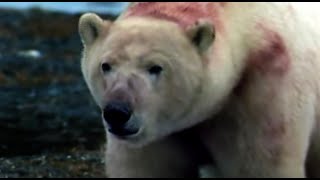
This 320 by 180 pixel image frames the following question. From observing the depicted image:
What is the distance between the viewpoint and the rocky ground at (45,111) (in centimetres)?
755

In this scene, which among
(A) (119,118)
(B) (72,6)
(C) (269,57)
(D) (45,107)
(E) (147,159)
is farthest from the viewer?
(B) (72,6)

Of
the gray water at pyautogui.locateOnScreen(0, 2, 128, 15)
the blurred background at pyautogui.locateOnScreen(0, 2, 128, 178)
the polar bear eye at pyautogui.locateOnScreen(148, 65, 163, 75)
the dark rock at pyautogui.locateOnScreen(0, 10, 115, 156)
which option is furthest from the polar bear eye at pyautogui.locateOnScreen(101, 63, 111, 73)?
the gray water at pyautogui.locateOnScreen(0, 2, 128, 15)

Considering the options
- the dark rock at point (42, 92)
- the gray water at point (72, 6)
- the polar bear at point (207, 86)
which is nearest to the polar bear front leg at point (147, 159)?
the polar bear at point (207, 86)

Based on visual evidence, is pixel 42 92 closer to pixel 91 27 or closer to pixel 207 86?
pixel 91 27

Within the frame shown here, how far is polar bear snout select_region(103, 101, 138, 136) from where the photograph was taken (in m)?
4.51

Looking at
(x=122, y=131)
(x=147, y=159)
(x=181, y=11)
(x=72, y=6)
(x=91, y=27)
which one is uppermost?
(x=181, y=11)

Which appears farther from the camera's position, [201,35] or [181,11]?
[181,11]

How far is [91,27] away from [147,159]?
0.73m

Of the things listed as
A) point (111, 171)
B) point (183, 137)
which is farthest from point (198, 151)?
point (111, 171)

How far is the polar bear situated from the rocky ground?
6.53 ft

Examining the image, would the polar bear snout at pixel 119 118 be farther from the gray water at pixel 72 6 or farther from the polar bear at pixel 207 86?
the gray water at pixel 72 6

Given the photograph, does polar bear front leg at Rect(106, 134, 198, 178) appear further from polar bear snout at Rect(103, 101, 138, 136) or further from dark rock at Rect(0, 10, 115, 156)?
dark rock at Rect(0, 10, 115, 156)

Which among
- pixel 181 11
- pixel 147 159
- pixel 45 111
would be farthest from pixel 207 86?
pixel 45 111

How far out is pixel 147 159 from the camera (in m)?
5.24
